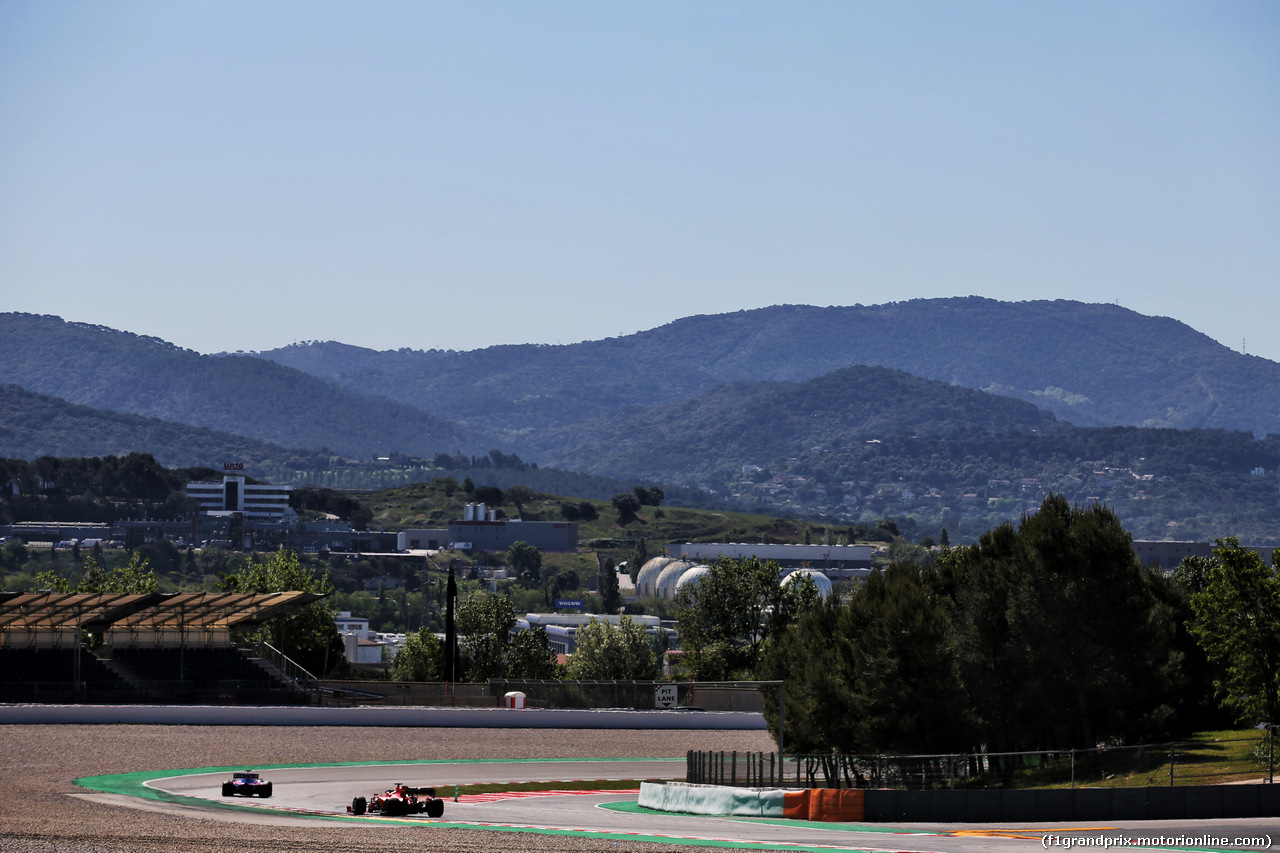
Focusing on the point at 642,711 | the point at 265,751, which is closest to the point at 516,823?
the point at 265,751

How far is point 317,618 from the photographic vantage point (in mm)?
95562

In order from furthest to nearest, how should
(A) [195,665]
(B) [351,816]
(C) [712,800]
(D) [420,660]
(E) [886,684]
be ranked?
(D) [420,660]
(A) [195,665]
(E) [886,684]
(C) [712,800]
(B) [351,816]

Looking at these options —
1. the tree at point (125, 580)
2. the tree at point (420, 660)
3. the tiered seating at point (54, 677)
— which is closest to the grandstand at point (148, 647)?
the tiered seating at point (54, 677)

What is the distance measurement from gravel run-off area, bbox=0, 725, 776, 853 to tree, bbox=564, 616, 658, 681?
3415 centimetres

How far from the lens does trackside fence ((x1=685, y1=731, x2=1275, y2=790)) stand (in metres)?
36.9

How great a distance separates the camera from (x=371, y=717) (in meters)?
67.4

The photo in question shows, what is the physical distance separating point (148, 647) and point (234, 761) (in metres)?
29.6

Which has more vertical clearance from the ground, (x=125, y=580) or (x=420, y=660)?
(x=125, y=580)

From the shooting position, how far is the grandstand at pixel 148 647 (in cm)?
7106

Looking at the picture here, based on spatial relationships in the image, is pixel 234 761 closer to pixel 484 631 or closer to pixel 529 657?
pixel 529 657

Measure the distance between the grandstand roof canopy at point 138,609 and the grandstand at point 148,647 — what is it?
2.0 inches

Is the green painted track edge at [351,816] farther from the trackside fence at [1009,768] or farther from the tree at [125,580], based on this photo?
the tree at [125,580]

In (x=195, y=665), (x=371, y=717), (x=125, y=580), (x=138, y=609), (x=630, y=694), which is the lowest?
(x=371, y=717)

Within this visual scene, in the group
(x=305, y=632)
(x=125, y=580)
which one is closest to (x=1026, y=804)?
(x=305, y=632)
